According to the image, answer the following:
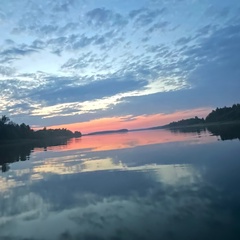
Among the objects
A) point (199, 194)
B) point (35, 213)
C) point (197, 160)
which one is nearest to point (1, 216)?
point (35, 213)

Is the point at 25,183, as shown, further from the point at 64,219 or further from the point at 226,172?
the point at 226,172

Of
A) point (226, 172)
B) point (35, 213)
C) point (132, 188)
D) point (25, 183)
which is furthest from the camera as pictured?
point (25, 183)

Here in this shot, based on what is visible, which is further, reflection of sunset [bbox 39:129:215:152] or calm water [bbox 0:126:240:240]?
reflection of sunset [bbox 39:129:215:152]

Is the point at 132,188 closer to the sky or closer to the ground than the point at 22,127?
closer to the ground

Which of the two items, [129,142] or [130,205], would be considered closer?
[130,205]

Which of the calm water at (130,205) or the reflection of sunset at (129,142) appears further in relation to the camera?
the reflection of sunset at (129,142)

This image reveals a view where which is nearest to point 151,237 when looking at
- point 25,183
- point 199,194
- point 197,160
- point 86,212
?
point 86,212

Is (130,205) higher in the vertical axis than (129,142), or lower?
lower

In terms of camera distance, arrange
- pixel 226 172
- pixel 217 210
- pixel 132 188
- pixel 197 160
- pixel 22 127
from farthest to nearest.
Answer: pixel 22 127 → pixel 197 160 → pixel 226 172 → pixel 132 188 → pixel 217 210

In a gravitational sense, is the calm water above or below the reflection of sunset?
below

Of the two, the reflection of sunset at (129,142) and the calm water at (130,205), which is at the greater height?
the reflection of sunset at (129,142)

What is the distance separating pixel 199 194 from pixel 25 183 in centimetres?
1424

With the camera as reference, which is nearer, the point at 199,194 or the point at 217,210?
the point at 217,210

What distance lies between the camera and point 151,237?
1024 cm
